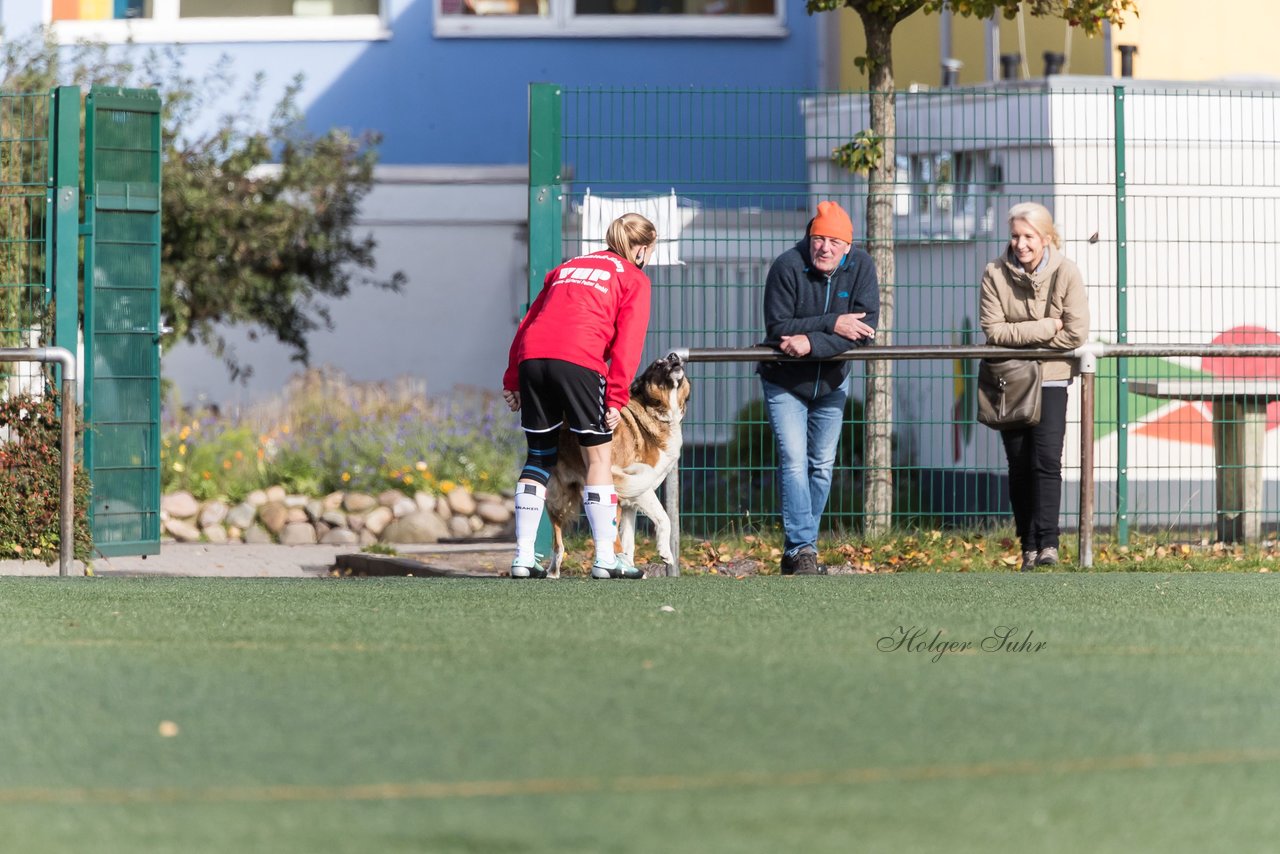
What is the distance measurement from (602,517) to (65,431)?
2598 mm

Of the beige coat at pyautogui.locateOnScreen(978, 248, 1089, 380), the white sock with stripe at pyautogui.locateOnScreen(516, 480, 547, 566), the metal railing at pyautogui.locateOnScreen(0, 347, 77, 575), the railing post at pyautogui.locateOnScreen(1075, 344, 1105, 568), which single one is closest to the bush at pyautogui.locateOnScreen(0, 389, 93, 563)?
the metal railing at pyautogui.locateOnScreen(0, 347, 77, 575)

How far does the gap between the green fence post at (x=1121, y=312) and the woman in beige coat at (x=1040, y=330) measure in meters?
1.29

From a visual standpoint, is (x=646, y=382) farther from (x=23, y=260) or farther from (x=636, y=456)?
(x=23, y=260)

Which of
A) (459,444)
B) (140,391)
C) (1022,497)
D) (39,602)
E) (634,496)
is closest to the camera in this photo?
(39,602)

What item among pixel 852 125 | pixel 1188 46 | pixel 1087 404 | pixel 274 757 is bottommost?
pixel 274 757

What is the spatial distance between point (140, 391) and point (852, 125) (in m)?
4.68

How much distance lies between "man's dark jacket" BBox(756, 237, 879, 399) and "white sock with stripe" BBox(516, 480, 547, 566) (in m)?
1.27

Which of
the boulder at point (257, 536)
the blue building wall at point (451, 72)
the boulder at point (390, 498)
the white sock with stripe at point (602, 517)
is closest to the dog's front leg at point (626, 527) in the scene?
the white sock with stripe at point (602, 517)

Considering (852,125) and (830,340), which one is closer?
(830,340)

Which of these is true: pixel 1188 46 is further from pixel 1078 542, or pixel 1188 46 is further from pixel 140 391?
pixel 140 391

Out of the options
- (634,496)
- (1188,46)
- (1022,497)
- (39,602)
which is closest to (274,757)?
(39,602)

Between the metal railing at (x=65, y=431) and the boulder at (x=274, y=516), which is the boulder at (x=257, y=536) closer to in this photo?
the boulder at (x=274, y=516)

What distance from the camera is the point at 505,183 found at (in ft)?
59.9

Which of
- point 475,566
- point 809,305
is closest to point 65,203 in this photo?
point 475,566
